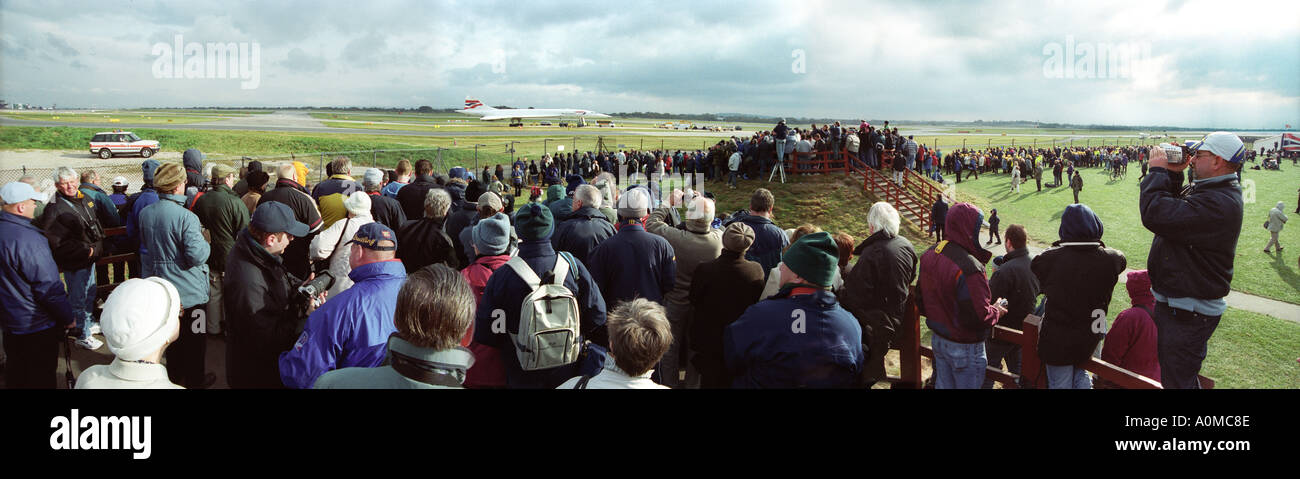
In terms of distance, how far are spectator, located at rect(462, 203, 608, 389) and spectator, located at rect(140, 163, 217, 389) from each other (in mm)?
3059

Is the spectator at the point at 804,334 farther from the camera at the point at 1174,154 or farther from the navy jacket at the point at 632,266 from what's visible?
the camera at the point at 1174,154

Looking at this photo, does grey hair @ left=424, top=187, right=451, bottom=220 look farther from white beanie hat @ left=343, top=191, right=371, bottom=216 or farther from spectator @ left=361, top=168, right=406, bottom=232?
spectator @ left=361, top=168, right=406, bottom=232

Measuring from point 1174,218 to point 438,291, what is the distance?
427cm

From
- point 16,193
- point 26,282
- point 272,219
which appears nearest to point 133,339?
point 272,219

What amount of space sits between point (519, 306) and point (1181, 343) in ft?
13.9

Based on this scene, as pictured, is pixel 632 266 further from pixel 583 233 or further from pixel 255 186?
pixel 255 186

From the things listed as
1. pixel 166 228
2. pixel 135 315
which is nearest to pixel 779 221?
pixel 166 228

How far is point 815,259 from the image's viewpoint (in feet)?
9.34

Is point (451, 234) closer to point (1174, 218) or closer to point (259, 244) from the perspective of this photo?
point (259, 244)

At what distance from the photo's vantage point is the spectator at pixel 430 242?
5.22 meters

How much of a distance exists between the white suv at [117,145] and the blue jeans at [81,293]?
38.0 m

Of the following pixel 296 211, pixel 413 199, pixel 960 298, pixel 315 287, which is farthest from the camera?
pixel 413 199

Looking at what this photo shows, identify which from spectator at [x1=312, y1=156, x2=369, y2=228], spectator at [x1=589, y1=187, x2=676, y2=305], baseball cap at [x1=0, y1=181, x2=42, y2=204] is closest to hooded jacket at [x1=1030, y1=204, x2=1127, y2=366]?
spectator at [x1=589, y1=187, x2=676, y2=305]
